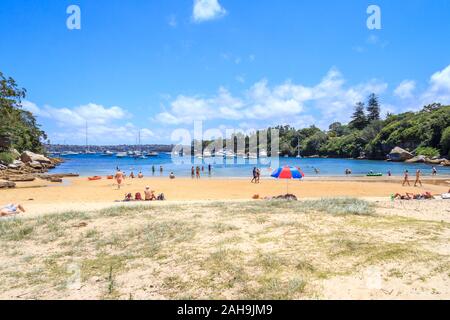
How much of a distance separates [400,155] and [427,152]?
643cm

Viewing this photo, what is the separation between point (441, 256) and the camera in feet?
21.1

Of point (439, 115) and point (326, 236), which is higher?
point (439, 115)

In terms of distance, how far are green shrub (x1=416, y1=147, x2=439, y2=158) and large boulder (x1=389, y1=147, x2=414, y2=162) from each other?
2081 millimetres

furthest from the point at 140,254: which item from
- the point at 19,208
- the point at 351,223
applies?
the point at 19,208

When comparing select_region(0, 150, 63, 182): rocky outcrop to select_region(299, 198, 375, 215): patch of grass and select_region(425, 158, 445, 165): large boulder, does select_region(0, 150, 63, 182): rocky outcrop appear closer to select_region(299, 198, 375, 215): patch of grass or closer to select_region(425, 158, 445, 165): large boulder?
select_region(299, 198, 375, 215): patch of grass

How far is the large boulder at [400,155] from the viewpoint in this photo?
8473 cm

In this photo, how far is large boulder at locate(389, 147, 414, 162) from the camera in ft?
278

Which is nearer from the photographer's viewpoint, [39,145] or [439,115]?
[39,145]

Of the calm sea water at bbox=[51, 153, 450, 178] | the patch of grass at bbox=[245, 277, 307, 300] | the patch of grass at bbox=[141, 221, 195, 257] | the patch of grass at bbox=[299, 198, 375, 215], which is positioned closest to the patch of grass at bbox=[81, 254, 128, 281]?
the patch of grass at bbox=[141, 221, 195, 257]

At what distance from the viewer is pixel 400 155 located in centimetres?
8606

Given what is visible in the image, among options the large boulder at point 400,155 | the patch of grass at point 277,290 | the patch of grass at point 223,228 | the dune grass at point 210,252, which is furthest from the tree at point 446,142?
the patch of grass at point 277,290

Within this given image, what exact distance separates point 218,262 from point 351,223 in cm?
478

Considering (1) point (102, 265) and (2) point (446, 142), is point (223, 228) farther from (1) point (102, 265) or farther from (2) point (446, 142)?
(2) point (446, 142)
